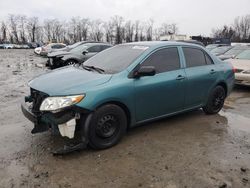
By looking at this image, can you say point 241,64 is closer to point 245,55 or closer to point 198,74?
point 245,55

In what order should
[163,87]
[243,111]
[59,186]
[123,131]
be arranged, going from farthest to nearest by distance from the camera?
[243,111]
[163,87]
[123,131]
[59,186]

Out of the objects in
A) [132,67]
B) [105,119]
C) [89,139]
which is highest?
[132,67]

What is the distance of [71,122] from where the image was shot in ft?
11.9

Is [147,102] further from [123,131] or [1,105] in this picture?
[1,105]

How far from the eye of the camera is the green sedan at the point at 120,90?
12.2ft

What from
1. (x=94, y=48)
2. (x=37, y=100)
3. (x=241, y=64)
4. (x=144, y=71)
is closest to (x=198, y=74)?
(x=144, y=71)

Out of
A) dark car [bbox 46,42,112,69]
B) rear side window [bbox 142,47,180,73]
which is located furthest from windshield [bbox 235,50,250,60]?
dark car [bbox 46,42,112,69]

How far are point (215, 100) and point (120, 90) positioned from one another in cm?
282

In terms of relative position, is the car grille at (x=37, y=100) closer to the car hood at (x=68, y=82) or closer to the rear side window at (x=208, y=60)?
the car hood at (x=68, y=82)

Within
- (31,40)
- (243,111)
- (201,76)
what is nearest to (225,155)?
(201,76)

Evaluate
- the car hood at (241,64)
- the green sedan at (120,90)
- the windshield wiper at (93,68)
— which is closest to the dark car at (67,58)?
the car hood at (241,64)

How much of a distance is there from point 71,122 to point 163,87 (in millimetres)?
1781

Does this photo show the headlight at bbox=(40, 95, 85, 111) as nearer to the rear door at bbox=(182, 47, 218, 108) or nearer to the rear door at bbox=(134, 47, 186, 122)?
the rear door at bbox=(134, 47, 186, 122)

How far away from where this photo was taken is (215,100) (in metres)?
5.89
